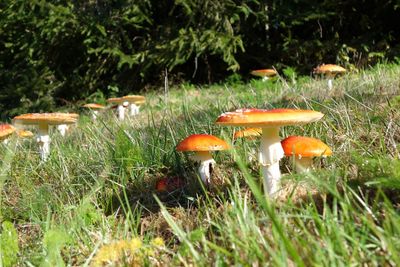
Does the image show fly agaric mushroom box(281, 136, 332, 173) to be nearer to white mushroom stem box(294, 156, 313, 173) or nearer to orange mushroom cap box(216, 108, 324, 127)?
white mushroom stem box(294, 156, 313, 173)

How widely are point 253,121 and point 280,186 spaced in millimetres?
476

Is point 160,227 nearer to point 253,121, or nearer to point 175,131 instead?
point 253,121

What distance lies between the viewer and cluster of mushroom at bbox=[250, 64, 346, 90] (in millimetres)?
7517

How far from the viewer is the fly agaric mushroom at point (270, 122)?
6.63 feet

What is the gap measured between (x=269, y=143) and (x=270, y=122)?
0.34m

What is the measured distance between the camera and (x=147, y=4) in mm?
12234

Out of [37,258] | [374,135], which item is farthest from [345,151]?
[37,258]

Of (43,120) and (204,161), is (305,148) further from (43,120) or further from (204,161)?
(43,120)

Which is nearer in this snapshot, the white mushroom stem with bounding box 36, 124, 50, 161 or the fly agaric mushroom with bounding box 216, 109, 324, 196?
the fly agaric mushroom with bounding box 216, 109, 324, 196

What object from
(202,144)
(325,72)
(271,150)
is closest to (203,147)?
(202,144)

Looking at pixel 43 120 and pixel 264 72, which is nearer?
pixel 43 120

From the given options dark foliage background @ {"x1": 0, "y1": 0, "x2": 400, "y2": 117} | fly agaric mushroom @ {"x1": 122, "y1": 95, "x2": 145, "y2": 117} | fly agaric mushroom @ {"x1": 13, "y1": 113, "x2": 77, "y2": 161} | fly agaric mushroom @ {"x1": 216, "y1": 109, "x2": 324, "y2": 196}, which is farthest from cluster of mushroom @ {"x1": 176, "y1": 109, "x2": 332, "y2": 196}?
dark foliage background @ {"x1": 0, "y1": 0, "x2": 400, "y2": 117}

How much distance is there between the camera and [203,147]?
8.68 ft

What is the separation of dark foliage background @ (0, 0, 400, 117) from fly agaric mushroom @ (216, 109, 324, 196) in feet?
28.1
